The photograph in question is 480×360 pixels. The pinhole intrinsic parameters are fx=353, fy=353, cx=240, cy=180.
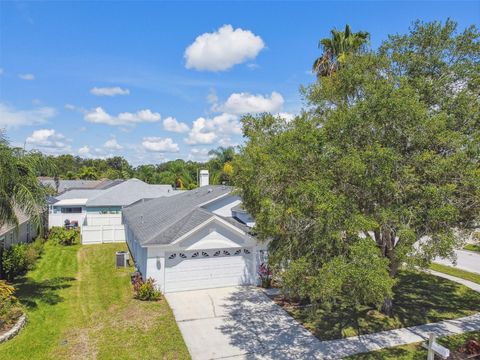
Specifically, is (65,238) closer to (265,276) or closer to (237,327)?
(265,276)

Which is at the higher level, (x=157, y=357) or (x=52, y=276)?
(x=52, y=276)

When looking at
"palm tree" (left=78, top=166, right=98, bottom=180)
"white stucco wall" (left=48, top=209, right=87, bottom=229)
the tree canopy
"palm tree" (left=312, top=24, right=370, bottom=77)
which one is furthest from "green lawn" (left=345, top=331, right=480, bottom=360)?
"palm tree" (left=78, top=166, right=98, bottom=180)

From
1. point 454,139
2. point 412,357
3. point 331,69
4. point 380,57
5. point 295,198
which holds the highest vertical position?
point 331,69

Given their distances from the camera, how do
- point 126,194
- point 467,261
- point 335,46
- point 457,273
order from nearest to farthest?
point 457,273
point 335,46
point 467,261
point 126,194

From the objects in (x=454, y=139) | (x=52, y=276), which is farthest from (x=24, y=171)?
(x=454, y=139)

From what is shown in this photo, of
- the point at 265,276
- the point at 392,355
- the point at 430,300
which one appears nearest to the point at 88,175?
the point at 265,276

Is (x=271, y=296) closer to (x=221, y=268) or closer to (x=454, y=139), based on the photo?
(x=221, y=268)

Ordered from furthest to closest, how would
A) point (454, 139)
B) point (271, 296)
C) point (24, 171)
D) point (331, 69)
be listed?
point (331, 69) < point (271, 296) < point (24, 171) < point (454, 139)
